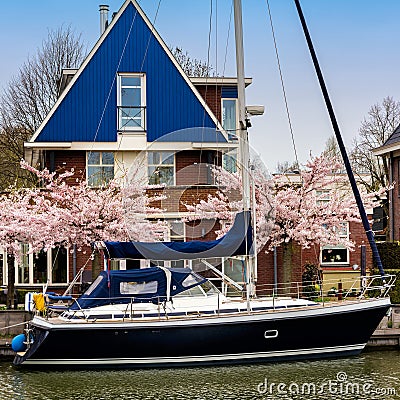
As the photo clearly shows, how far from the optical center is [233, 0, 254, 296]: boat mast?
25656 mm

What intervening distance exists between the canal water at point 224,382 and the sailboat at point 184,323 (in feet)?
1.24

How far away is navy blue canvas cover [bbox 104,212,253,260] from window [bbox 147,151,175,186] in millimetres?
10584

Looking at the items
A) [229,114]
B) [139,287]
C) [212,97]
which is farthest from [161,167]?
[139,287]

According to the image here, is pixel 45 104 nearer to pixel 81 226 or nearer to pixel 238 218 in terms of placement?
pixel 81 226

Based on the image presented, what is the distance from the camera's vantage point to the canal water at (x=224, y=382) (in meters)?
21.2

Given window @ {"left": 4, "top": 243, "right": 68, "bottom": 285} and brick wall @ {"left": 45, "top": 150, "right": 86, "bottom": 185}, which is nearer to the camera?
window @ {"left": 4, "top": 243, "right": 68, "bottom": 285}

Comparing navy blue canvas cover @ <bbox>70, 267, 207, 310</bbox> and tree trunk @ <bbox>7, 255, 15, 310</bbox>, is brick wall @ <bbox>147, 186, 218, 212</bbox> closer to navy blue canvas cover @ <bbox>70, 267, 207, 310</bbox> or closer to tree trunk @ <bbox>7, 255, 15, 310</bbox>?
tree trunk @ <bbox>7, 255, 15, 310</bbox>

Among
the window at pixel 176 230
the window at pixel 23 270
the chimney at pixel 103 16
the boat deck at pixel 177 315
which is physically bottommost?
the boat deck at pixel 177 315

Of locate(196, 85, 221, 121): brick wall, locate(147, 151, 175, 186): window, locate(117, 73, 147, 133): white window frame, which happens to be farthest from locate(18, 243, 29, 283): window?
locate(196, 85, 221, 121): brick wall

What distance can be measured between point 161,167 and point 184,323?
12.9 meters

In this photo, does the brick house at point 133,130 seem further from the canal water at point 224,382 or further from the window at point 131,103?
the canal water at point 224,382

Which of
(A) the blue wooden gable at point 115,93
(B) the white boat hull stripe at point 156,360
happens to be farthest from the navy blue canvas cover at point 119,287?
(A) the blue wooden gable at point 115,93

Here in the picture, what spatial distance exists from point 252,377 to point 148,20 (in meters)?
18.2

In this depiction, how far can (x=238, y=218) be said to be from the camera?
84.3 feet
